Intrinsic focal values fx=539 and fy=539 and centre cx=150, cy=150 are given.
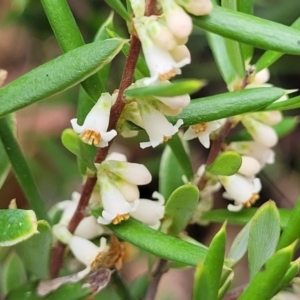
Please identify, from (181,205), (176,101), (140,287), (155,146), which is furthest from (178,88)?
(140,287)

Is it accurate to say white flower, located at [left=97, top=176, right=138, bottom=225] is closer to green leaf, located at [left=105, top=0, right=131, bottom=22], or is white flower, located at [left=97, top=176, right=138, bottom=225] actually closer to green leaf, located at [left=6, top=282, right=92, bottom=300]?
green leaf, located at [left=6, top=282, right=92, bottom=300]

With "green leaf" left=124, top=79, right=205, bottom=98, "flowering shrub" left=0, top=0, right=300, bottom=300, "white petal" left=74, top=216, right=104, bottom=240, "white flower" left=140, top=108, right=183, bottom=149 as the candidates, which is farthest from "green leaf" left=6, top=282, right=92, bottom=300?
"green leaf" left=124, top=79, right=205, bottom=98

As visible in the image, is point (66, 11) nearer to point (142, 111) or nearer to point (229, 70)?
point (142, 111)

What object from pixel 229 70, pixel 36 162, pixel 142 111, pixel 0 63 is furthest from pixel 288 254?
pixel 0 63

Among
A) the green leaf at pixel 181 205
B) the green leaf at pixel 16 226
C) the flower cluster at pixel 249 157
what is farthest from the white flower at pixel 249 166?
the green leaf at pixel 16 226

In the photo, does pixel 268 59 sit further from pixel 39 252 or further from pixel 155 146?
pixel 39 252

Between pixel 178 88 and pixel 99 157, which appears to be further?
pixel 99 157
